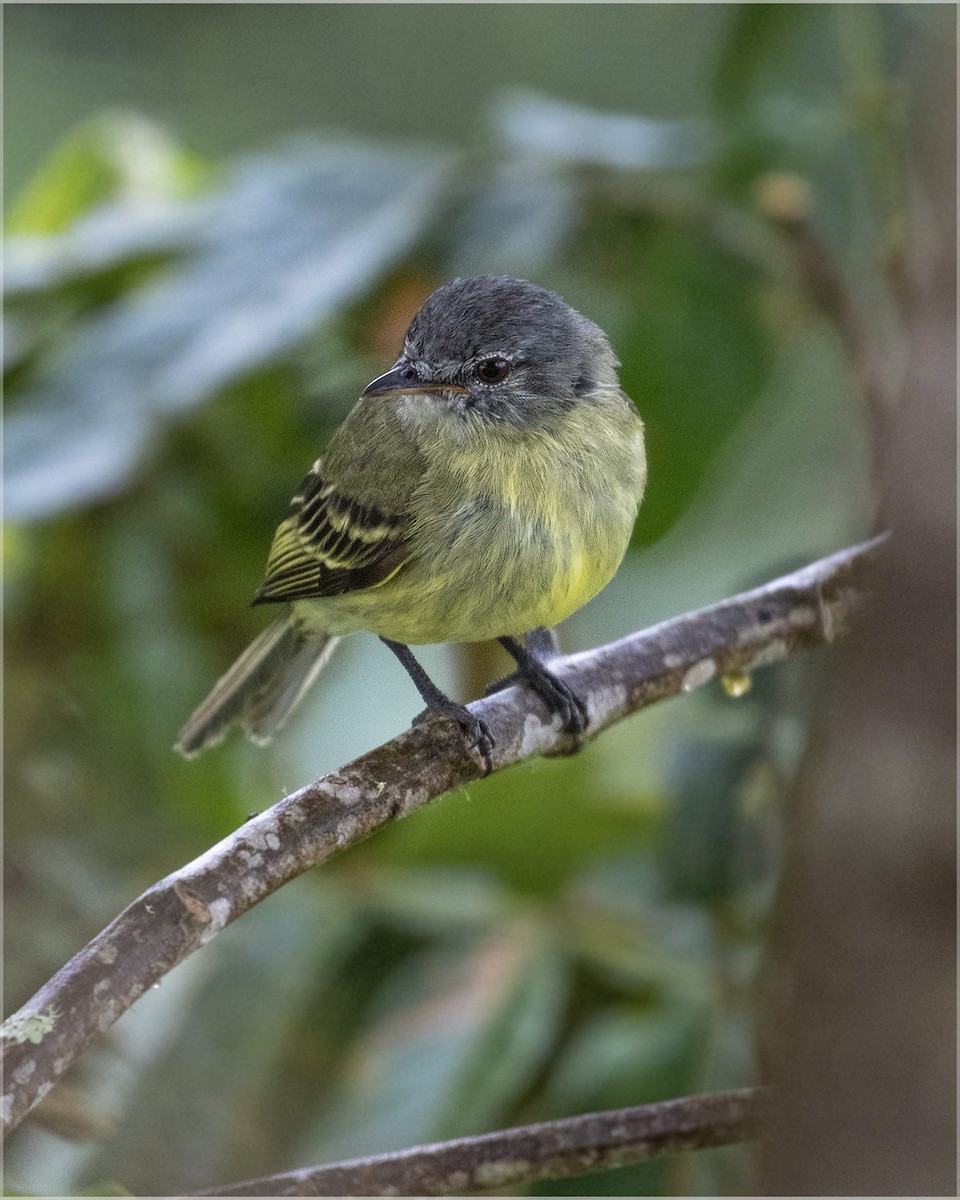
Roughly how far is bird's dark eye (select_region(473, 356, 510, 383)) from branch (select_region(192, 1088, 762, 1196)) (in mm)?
1443

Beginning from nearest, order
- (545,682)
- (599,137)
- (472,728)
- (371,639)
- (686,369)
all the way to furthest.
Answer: (472,728) → (545,682) → (686,369) → (371,639) → (599,137)

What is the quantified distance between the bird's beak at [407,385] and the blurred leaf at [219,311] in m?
0.41

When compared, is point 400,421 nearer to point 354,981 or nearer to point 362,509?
point 362,509

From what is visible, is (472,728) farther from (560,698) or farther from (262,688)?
(262,688)

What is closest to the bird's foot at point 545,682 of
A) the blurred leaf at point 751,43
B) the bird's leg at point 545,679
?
the bird's leg at point 545,679

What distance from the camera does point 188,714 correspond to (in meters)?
3.15

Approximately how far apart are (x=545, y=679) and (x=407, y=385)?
2.06 feet

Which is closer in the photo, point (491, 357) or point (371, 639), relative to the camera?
point (491, 357)

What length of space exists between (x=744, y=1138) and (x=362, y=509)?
1.38m

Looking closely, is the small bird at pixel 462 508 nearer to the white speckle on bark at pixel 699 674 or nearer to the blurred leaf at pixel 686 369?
the white speckle on bark at pixel 699 674

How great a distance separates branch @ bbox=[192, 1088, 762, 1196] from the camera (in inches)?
64.7

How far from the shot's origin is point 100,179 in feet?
12.4

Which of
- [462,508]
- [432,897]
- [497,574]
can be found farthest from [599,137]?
[432,897]

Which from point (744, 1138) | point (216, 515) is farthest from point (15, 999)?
point (744, 1138)
